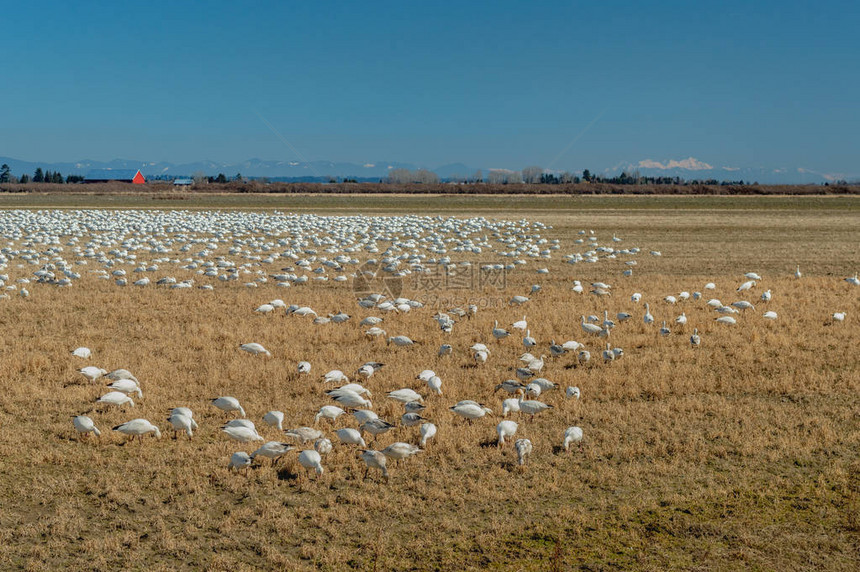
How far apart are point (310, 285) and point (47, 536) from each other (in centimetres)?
1464

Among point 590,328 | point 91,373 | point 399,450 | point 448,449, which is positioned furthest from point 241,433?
point 590,328

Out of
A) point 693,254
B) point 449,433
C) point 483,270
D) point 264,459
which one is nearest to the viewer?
point 264,459

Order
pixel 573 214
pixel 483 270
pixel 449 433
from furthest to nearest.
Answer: pixel 573 214
pixel 483 270
pixel 449 433

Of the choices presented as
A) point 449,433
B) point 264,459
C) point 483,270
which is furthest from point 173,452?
point 483,270

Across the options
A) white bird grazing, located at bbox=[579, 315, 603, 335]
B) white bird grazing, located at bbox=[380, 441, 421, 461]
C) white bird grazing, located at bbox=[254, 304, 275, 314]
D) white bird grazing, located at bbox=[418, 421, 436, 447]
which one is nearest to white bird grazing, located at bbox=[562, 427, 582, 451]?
white bird grazing, located at bbox=[418, 421, 436, 447]

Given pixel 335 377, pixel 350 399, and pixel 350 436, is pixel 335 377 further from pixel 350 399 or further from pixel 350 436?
pixel 350 436

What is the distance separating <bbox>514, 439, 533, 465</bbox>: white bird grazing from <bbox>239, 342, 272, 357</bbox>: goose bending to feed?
5809 millimetres

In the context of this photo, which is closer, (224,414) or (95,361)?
(224,414)

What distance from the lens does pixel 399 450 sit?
7492 mm

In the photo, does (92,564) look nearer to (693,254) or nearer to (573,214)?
(693,254)

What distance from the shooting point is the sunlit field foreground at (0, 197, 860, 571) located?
6004 millimetres

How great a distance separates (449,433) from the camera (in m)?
8.46

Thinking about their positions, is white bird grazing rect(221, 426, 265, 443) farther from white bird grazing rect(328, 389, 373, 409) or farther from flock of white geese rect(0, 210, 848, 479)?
white bird grazing rect(328, 389, 373, 409)

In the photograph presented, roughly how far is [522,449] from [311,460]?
2375 millimetres
